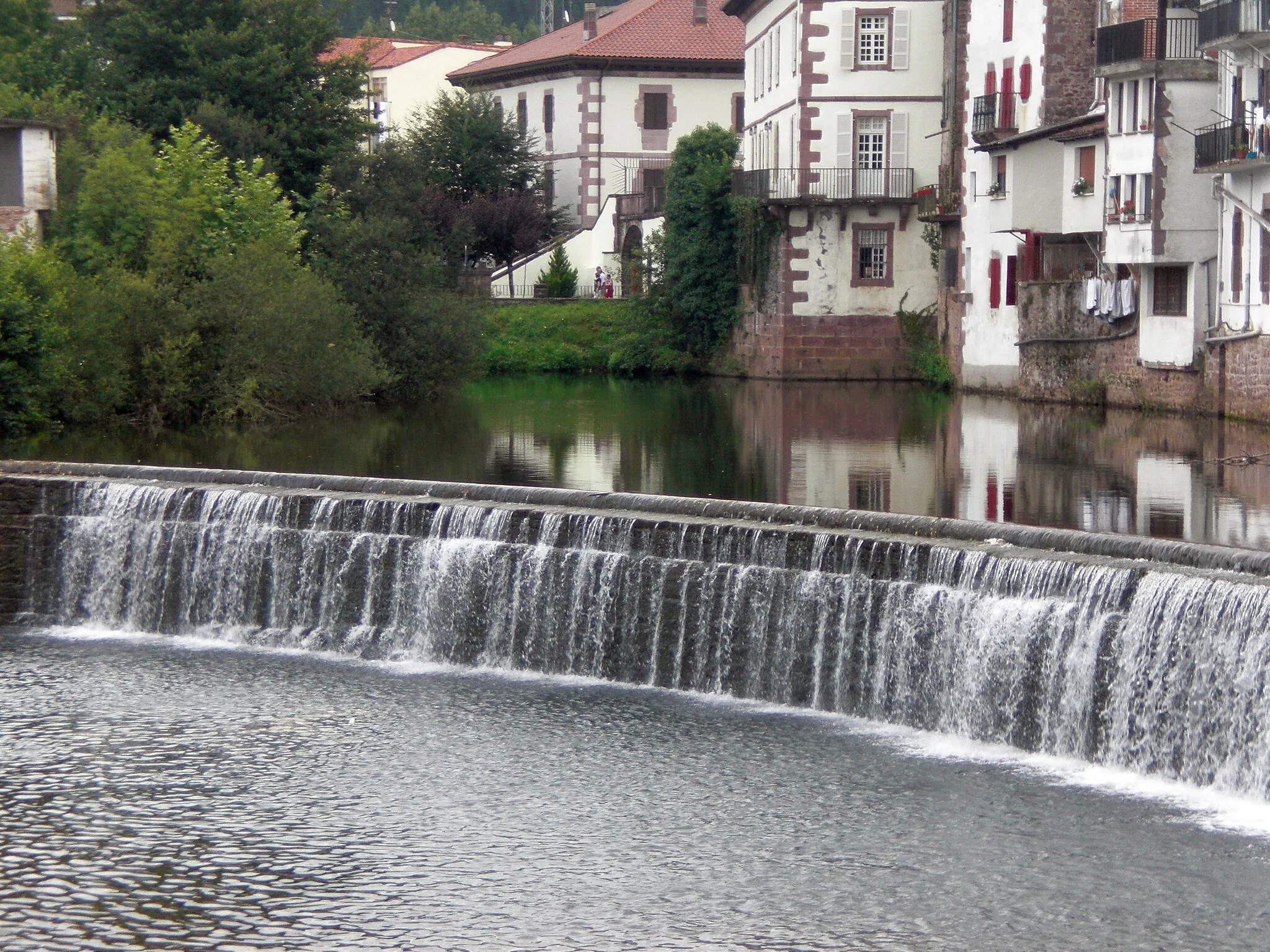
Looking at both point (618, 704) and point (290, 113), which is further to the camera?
point (290, 113)

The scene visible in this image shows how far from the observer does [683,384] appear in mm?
53094

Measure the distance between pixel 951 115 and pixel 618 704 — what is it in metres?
35.4

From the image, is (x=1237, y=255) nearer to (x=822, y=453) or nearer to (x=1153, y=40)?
(x=1153, y=40)

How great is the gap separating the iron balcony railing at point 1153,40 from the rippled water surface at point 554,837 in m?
23.4

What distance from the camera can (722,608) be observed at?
64.5ft

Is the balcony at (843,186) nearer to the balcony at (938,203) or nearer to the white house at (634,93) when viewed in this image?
the balcony at (938,203)

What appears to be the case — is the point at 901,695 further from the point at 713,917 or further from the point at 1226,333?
the point at 1226,333

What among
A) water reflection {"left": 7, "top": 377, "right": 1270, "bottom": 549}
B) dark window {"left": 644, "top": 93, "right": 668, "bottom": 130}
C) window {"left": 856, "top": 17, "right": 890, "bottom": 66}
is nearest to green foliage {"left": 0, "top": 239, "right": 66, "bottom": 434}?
water reflection {"left": 7, "top": 377, "right": 1270, "bottom": 549}

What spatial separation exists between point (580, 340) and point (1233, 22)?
Result: 29158 millimetres

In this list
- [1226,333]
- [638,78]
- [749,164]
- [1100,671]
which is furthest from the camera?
[638,78]

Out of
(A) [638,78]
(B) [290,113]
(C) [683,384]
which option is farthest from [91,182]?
(A) [638,78]

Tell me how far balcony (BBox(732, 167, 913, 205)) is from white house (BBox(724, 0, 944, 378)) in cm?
3

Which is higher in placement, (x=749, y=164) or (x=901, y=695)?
(x=749, y=164)

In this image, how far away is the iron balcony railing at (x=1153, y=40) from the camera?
3775cm
